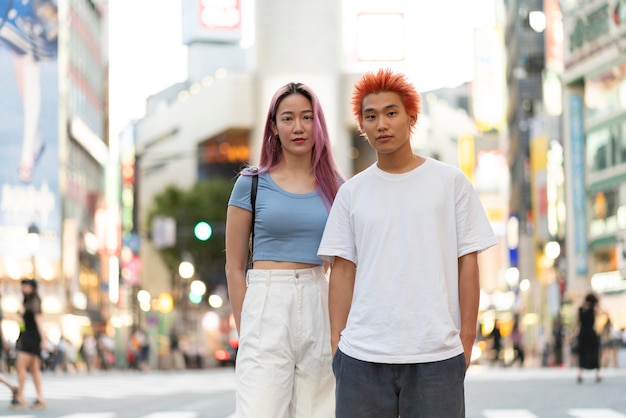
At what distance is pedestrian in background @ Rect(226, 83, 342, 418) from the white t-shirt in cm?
62

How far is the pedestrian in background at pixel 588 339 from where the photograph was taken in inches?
826

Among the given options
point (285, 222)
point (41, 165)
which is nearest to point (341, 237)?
point (285, 222)

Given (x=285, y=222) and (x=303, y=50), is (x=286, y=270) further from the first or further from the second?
(x=303, y=50)

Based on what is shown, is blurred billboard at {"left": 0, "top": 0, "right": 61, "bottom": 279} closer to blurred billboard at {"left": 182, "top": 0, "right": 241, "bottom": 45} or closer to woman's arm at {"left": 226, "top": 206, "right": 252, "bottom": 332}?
blurred billboard at {"left": 182, "top": 0, "right": 241, "bottom": 45}

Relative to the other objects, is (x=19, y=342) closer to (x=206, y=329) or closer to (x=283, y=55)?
(x=206, y=329)

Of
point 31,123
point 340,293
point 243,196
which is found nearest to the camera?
point 340,293

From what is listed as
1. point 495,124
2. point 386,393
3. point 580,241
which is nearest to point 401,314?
point 386,393

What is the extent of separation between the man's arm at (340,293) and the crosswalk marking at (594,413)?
8.85 meters

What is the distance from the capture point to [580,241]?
5347cm

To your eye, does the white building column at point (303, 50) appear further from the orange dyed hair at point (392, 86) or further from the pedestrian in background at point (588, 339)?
the orange dyed hair at point (392, 86)

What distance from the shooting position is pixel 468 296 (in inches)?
172

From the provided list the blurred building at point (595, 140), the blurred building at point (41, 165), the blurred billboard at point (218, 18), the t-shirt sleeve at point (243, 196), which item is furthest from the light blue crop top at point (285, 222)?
the blurred billboard at point (218, 18)

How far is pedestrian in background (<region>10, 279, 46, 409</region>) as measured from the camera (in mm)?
15523

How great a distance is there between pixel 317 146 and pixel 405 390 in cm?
132
